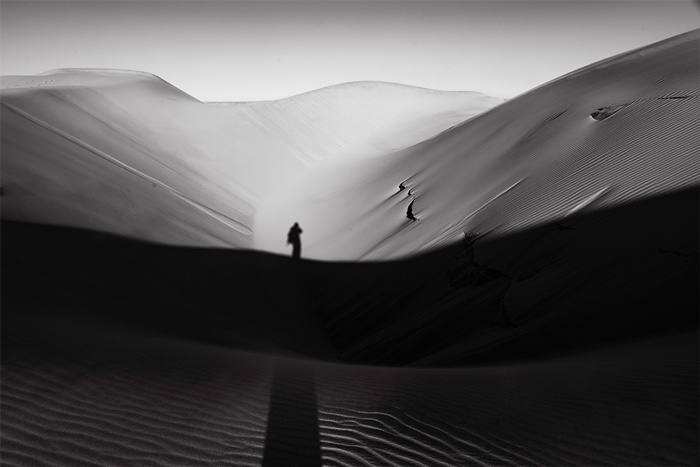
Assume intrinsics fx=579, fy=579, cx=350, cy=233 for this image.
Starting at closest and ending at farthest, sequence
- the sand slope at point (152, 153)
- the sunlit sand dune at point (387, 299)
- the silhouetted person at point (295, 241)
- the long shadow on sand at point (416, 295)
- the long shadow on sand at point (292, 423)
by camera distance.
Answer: the long shadow on sand at point (292, 423), the sunlit sand dune at point (387, 299), the long shadow on sand at point (416, 295), the sand slope at point (152, 153), the silhouetted person at point (295, 241)

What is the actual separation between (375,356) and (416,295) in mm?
1477

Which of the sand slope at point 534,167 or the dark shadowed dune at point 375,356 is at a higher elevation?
the sand slope at point 534,167

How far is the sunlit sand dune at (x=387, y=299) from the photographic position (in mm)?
3416

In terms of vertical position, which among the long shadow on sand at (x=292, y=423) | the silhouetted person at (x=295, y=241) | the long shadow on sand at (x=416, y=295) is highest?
the silhouetted person at (x=295, y=241)

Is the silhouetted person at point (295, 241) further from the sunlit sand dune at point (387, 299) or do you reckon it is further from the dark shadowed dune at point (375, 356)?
the dark shadowed dune at point (375, 356)

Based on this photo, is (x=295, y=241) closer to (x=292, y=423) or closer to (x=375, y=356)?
(x=375, y=356)

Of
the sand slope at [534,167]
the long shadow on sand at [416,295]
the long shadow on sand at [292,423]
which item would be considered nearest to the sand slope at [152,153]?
the long shadow on sand at [416,295]

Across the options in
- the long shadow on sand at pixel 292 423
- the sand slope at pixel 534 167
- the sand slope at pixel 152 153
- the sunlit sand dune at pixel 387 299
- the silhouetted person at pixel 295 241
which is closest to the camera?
the long shadow on sand at pixel 292 423

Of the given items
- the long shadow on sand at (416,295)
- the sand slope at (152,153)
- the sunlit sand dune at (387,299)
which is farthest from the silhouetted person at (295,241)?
the long shadow on sand at (416,295)

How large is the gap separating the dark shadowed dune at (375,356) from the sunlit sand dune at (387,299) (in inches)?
0.8

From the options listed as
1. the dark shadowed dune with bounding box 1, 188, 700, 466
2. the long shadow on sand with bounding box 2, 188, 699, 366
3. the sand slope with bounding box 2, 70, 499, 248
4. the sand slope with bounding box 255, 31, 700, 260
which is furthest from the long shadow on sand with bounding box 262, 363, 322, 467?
the sand slope with bounding box 2, 70, 499, 248

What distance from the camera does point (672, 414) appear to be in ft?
11.0

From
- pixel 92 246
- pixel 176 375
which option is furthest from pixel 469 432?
pixel 92 246

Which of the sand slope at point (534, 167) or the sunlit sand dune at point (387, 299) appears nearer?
the sunlit sand dune at point (387, 299)
